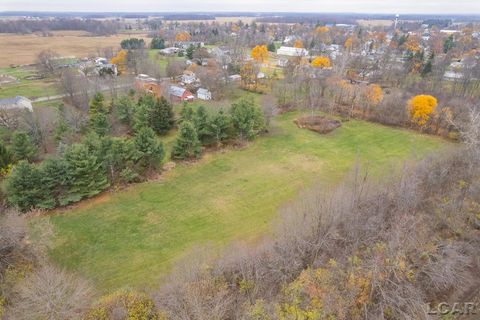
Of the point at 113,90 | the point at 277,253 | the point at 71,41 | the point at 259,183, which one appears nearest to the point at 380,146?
the point at 259,183

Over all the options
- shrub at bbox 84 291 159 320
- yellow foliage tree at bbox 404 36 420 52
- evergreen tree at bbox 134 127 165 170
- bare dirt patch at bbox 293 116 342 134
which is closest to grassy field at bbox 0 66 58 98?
evergreen tree at bbox 134 127 165 170

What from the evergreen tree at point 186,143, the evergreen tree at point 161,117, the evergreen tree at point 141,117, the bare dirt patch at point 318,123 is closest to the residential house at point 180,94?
the evergreen tree at point 161,117

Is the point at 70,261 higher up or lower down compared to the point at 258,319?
lower down

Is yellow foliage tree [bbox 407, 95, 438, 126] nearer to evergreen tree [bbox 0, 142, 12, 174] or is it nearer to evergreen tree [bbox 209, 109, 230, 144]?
evergreen tree [bbox 209, 109, 230, 144]

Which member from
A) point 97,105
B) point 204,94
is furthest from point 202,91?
point 97,105

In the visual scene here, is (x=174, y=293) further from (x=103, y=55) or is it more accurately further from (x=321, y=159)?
(x=103, y=55)

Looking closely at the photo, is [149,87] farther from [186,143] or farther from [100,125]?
[186,143]
